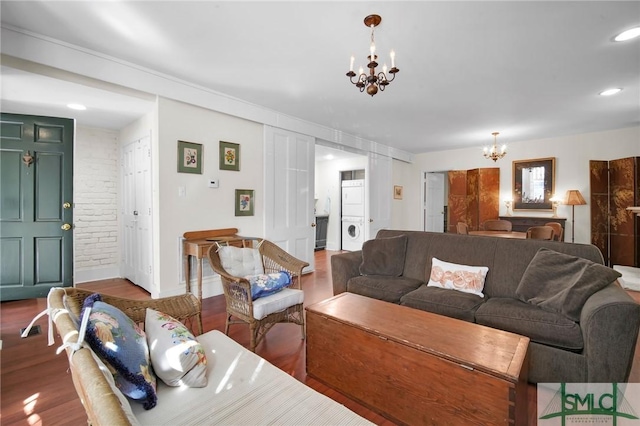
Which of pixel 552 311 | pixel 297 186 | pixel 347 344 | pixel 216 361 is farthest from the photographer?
pixel 297 186

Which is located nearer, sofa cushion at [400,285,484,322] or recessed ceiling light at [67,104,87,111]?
sofa cushion at [400,285,484,322]

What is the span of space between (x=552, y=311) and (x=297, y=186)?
3531 mm

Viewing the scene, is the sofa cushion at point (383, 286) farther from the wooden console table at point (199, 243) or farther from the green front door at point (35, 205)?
the green front door at point (35, 205)

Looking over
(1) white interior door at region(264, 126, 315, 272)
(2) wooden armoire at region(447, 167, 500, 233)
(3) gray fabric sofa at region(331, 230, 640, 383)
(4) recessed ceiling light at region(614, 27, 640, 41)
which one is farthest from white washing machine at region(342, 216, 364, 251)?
(4) recessed ceiling light at region(614, 27, 640, 41)

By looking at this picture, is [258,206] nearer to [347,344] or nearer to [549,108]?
[347,344]

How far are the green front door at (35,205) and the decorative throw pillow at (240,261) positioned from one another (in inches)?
89.4

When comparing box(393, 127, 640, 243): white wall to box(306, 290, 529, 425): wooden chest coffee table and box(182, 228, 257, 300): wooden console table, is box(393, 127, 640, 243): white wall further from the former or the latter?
box(306, 290, 529, 425): wooden chest coffee table

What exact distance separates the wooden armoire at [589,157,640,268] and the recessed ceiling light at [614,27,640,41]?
11.0ft

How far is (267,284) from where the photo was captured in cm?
237

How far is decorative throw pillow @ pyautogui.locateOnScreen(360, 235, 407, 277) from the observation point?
2.95 m

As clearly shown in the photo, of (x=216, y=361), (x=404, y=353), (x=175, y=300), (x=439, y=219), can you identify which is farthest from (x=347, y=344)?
(x=439, y=219)

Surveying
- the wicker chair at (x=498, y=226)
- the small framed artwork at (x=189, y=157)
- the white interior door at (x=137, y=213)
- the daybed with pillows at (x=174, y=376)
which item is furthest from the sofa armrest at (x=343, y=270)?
the wicker chair at (x=498, y=226)

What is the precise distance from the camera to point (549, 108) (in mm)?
4172

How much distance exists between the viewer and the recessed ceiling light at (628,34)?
234cm
